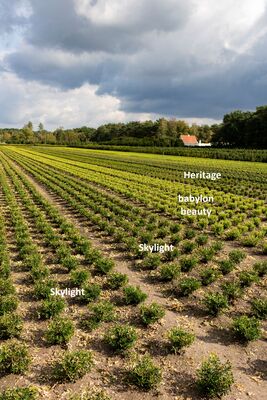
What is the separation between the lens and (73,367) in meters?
7.85

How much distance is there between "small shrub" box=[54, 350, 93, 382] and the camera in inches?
308

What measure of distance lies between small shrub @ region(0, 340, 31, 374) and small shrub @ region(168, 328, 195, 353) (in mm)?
3277

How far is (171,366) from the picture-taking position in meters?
8.37

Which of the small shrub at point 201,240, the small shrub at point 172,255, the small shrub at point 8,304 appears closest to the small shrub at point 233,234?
the small shrub at point 201,240

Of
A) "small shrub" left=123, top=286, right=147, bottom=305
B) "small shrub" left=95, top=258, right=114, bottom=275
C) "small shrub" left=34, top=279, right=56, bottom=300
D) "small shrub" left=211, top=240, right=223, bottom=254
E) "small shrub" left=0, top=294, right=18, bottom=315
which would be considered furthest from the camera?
"small shrub" left=211, top=240, right=223, bottom=254

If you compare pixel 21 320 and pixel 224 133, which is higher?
pixel 224 133

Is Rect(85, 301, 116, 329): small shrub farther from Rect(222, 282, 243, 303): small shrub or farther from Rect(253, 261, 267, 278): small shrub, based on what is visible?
Rect(253, 261, 267, 278): small shrub

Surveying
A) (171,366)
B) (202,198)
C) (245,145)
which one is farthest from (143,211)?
(245,145)

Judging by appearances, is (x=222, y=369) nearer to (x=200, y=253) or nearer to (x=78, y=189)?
(x=200, y=253)

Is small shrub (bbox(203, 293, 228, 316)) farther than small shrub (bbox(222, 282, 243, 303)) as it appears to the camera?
No

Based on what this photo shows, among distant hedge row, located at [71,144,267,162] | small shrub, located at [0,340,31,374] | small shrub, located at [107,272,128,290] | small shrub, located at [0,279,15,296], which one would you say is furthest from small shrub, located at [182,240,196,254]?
distant hedge row, located at [71,144,267,162]

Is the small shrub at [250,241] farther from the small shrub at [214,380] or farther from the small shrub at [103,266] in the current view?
the small shrub at [214,380]

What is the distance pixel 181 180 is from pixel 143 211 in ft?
52.6

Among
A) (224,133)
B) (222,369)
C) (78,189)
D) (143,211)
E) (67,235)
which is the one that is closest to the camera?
(222,369)
